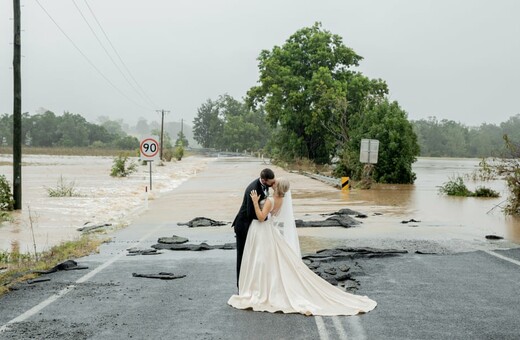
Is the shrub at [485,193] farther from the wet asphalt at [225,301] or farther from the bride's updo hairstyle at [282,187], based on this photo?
the bride's updo hairstyle at [282,187]

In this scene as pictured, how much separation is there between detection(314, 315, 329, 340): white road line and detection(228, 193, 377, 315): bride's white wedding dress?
277 millimetres

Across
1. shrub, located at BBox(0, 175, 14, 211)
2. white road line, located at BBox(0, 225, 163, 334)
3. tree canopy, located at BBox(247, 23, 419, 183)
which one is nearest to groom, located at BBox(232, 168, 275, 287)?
white road line, located at BBox(0, 225, 163, 334)

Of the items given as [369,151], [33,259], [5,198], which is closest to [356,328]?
[33,259]

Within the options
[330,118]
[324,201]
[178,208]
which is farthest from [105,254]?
[330,118]

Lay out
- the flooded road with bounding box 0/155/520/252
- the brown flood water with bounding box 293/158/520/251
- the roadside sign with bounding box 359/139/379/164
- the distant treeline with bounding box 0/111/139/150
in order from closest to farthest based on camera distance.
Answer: the brown flood water with bounding box 293/158/520/251 → the flooded road with bounding box 0/155/520/252 → the roadside sign with bounding box 359/139/379/164 → the distant treeline with bounding box 0/111/139/150

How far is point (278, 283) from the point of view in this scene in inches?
312

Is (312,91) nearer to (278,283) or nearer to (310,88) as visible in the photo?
(310,88)

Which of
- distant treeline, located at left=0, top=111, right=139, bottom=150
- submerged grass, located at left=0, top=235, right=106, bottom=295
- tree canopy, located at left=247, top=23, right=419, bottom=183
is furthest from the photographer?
distant treeline, located at left=0, top=111, right=139, bottom=150

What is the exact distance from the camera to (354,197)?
2811cm

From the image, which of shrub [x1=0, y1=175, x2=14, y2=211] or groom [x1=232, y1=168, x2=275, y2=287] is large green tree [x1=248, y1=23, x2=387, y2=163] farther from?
groom [x1=232, y1=168, x2=275, y2=287]

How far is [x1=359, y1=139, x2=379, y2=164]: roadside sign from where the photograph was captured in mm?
35094

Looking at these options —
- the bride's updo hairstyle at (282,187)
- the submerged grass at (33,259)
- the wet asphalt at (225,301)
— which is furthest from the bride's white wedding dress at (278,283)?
the submerged grass at (33,259)

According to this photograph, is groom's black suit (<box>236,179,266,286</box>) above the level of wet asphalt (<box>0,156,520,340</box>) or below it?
above

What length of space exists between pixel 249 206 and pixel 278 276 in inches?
38.6
